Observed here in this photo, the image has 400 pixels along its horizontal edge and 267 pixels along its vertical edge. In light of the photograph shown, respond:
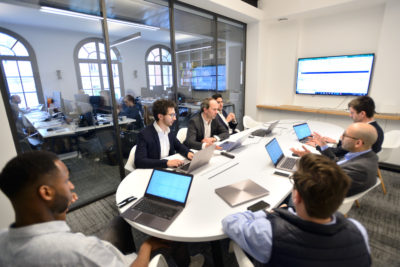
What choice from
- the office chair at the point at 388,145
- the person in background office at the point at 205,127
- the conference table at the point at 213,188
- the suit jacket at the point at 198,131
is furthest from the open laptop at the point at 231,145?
the office chair at the point at 388,145

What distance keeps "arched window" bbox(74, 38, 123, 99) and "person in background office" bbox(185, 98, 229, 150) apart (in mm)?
1267

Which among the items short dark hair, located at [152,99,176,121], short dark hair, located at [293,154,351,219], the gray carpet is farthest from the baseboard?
short dark hair, located at [152,99,176,121]

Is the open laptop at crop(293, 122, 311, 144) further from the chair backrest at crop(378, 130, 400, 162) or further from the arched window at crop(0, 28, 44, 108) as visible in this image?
the arched window at crop(0, 28, 44, 108)

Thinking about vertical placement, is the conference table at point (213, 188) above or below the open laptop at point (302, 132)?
below

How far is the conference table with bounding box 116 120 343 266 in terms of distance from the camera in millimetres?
1165

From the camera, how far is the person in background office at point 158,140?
202 cm

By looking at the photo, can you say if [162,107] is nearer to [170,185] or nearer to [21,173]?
[170,185]

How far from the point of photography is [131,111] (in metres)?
3.82

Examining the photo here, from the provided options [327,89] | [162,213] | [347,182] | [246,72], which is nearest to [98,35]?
[162,213]

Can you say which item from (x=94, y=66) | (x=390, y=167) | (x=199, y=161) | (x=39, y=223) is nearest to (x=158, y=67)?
(x=94, y=66)

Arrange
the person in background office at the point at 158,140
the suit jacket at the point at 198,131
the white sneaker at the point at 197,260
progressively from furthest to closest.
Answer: the suit jacket at the point at 198,131 → the person in background office at the point at 158,140 → the white sneaker at the point at 197,260

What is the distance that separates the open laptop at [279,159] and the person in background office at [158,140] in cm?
80

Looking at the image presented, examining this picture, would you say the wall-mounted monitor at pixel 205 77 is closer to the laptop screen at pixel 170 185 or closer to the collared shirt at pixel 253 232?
the laptop screen at pixel 170 185

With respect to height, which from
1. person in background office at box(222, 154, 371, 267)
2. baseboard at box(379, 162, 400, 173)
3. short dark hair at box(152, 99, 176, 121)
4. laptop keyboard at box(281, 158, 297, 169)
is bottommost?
baseboard at box(379, 162, 400, 173)
